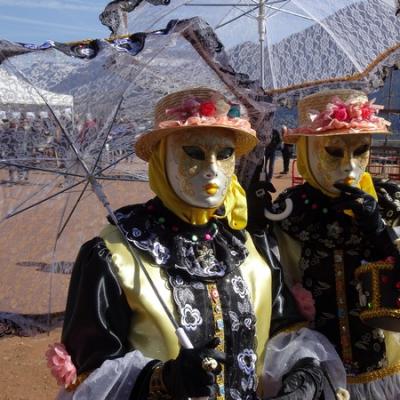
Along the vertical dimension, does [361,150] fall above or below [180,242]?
above

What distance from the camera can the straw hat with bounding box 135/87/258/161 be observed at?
1932 mm

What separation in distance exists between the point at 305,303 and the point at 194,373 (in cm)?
89

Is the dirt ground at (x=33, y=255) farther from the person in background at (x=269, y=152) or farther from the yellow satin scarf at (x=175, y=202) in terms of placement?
the person in background at (x=269, y=152)

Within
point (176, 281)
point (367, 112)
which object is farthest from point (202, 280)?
point (367, 112)

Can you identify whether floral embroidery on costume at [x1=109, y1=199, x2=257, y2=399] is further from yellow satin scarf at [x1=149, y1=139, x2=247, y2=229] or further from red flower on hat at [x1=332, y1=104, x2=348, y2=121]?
red flower on hat at [x1=332, y1=104, x2=348, y2=121]

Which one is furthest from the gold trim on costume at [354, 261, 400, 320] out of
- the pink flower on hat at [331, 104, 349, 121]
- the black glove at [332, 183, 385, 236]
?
the pink flower on hat at [331, 104, 349, 121]

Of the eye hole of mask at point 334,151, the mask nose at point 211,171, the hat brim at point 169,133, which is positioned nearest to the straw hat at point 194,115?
the hat brim at point 169,133

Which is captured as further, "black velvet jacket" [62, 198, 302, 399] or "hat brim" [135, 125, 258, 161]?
"hat brim" [135, 125, 258, 161]

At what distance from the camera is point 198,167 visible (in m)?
1.99

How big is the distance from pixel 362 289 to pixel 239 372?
63 centimetres

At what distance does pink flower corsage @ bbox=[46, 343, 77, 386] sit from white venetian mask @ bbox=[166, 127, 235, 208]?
616mm

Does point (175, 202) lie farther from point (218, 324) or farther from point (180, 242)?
point (218, 324)

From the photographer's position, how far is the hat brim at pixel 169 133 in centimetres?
197

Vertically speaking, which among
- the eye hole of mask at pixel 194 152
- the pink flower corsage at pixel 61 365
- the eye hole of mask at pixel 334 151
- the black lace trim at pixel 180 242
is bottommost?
the pink flower corsage at pixel 61 365
